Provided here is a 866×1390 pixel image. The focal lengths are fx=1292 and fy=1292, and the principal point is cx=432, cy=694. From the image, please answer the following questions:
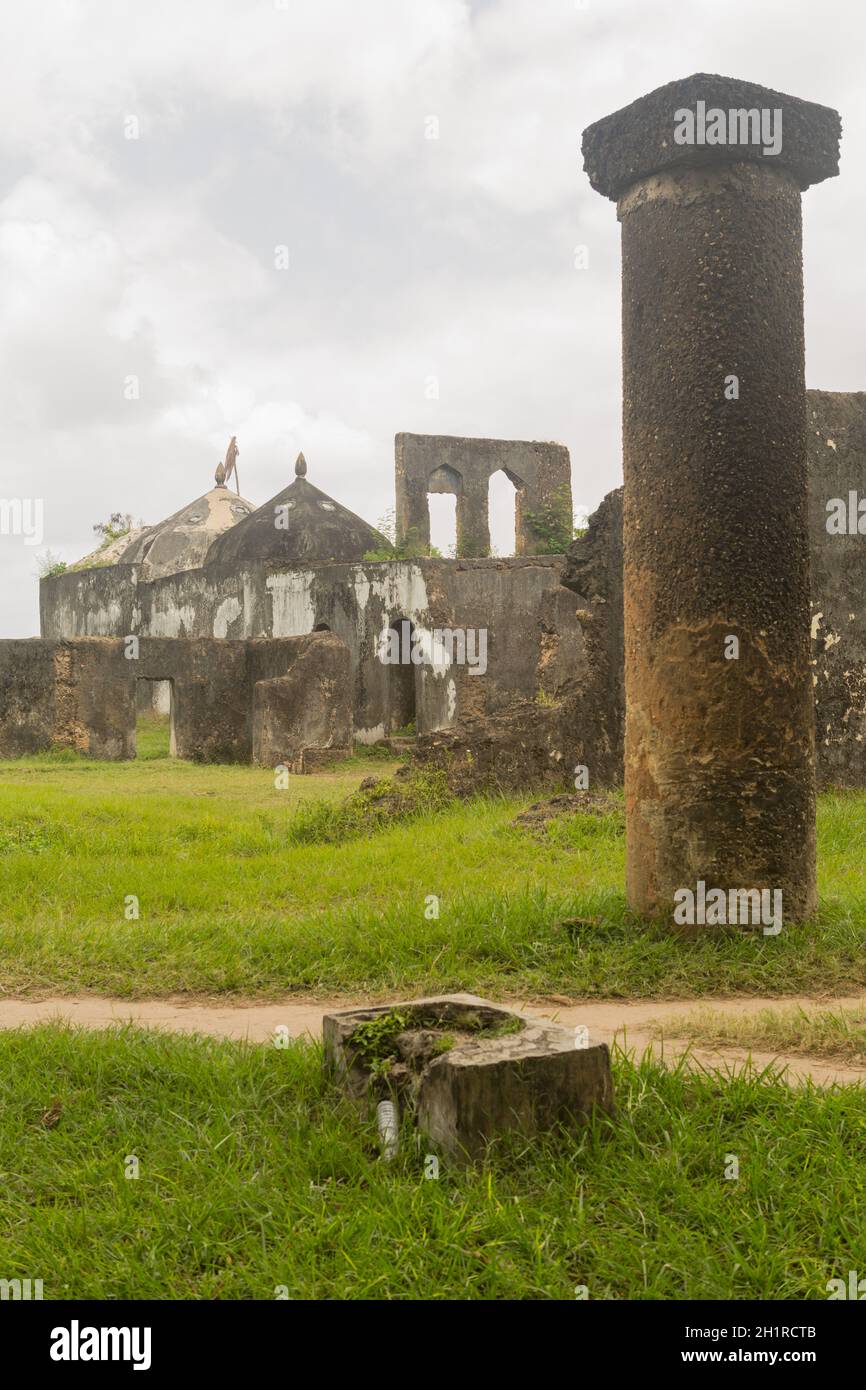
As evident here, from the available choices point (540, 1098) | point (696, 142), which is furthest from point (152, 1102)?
point (696, 142)

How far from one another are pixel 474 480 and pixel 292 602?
6272mm

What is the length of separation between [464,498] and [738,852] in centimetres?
2188

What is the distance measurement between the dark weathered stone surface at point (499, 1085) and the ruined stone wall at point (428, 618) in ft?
43.9

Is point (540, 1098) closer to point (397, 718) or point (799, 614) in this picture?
point (799, 614)

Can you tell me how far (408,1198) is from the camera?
2.68m

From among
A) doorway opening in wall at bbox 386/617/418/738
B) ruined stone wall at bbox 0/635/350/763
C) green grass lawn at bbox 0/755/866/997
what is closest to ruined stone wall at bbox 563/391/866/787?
green grass lawn at bbox 0/755/866/997

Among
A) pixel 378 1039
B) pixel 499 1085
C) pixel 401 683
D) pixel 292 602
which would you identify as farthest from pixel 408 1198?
pixel 292 602

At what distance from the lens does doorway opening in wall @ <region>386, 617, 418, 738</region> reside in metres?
20.0

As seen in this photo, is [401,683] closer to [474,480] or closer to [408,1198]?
[474,480]

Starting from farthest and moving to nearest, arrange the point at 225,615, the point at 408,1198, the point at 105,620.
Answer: the point at 105,620 < the point at 225,615 < the point at 408,1198

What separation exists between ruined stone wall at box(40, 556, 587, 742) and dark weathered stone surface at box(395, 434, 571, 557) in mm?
4543

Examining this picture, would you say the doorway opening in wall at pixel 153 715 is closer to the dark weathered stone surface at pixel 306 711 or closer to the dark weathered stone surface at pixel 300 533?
the dark weathered stone surface at pixel 300 533

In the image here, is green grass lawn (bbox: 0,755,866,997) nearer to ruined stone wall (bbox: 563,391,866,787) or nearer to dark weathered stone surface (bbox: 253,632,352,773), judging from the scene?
ruined stone wall (bbox: 563,391,866,787)
